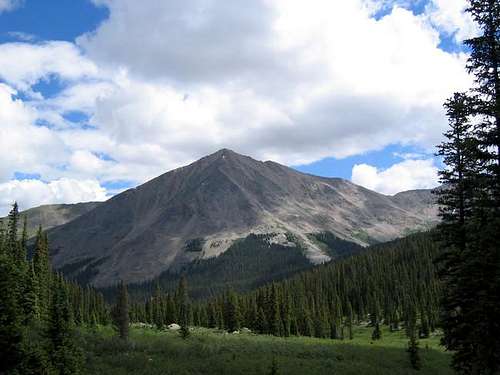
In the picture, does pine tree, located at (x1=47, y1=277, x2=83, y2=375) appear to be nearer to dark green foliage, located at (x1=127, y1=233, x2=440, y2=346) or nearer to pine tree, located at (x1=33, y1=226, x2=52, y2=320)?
pine tree, located at (x1=33, y1=226, x2=52, y2=320)

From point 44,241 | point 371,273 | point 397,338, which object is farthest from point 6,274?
point 371,273

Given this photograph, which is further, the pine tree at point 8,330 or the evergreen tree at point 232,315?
the evergreen tree at point 232,315

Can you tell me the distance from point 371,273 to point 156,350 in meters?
136

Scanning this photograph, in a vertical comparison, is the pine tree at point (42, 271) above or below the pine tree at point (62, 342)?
above

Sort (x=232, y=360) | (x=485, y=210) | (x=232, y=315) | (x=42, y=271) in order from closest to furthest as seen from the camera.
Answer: (x=485, y=210), (x=232, y=360), (x=42, y=271), (x=232, y=315)

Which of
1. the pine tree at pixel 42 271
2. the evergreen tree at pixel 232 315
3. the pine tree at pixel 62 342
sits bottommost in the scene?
the evergreen tree at pixel 232 315

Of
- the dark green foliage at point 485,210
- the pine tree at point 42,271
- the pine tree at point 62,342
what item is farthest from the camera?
the pine tree at point 42,271

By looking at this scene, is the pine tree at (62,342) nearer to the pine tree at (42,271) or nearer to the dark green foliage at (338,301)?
the pine tree at (42,271)

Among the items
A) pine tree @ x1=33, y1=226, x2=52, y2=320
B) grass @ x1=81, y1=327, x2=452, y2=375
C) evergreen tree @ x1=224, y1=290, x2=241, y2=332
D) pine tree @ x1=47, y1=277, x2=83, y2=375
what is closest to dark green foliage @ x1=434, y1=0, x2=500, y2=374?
grass @ x1=81, y1=327, x2=452, y2=375

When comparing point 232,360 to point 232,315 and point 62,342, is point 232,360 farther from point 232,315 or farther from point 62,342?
point 232,315

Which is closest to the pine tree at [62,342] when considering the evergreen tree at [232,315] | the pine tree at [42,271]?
the pine tree at [42,271]

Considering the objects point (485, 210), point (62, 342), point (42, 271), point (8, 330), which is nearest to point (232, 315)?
point (42, 271)

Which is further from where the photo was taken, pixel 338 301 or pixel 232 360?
pixel 338 301

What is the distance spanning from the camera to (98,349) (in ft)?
152
